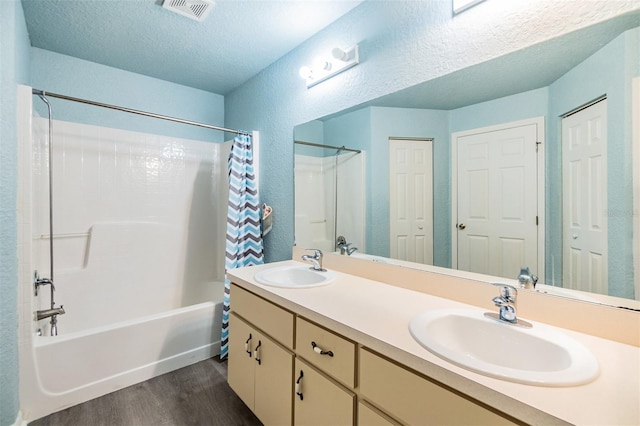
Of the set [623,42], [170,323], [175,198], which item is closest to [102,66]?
[175,198]

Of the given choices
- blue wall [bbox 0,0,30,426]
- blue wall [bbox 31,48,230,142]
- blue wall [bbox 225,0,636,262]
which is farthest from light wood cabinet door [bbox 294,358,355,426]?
blue wall [bbox 31,48,230,142]

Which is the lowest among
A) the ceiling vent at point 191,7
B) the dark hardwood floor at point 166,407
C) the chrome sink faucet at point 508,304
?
the dark hardwood floor at point 166,407

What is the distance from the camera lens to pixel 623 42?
0.88 metres

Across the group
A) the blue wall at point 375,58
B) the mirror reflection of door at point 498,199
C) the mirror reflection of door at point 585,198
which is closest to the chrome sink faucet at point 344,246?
the blue wall at point 375,58

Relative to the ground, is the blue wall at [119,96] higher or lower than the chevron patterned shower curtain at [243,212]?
higher

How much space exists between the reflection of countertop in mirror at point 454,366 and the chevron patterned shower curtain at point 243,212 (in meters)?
0.94

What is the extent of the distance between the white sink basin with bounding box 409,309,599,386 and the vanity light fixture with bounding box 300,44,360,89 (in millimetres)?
1426

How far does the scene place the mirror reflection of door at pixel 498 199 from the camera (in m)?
1.06

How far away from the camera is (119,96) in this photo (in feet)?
7.95

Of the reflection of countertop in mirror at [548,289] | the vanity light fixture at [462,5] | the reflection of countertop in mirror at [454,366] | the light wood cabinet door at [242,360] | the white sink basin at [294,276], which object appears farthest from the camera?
the white sink basin at [294,276]

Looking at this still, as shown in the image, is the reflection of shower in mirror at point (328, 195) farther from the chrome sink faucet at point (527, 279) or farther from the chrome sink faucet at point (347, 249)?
the chrome sink faucet at point (527, 279)

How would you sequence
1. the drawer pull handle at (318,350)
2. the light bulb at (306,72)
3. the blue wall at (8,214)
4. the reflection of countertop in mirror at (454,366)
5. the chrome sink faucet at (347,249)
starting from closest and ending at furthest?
1. the reflection of countertop in mirror at (454,366)
2. the drawer pull handle at (318,350)
3. the blue wall at (8,214)
4. the chrome sink faucet at (347,249)
5. the light bulb at (306,72)

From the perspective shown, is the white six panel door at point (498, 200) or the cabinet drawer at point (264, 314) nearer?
the white six panel door at point (498, 200)

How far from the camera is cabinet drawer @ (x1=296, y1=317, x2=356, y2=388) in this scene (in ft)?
3.09
